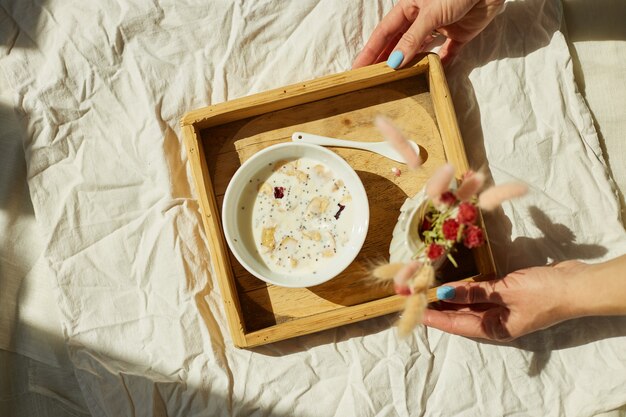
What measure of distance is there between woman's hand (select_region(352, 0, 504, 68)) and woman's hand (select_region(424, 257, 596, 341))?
416 mm

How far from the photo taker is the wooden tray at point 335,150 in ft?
3.14

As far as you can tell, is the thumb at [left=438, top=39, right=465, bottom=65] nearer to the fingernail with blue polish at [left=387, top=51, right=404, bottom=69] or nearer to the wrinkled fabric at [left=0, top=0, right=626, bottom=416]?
the wrinkled fabric at [left=0, top=0, right=626, bottom=416]

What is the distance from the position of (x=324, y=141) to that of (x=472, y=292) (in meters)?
0.36

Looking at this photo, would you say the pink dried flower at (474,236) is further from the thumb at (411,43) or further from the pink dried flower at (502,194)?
the thumb at (411,43)

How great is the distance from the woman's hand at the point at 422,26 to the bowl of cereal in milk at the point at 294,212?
0.75 ft

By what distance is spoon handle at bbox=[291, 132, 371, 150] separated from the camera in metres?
0.99

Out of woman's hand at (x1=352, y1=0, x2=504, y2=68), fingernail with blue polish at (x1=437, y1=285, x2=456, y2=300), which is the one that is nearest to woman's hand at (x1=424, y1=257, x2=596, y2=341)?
fingernail with blue polish at (x1=437, y1=285, x2=456, y2=300)

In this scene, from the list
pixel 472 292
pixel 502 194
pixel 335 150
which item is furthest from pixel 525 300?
pixel 335 150

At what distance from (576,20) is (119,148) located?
961 mm

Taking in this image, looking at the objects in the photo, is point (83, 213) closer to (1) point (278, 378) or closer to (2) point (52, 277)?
(2) point (52, 277)

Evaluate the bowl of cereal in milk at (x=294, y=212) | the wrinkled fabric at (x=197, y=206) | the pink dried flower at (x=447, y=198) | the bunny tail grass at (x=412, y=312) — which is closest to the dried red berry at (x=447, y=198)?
the pink dried flower at (x=447, y=198)

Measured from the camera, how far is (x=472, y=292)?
37.4 inches

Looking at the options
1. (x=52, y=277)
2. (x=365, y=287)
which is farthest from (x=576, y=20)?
(x=52, y=277)

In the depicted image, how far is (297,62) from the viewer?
109cm
